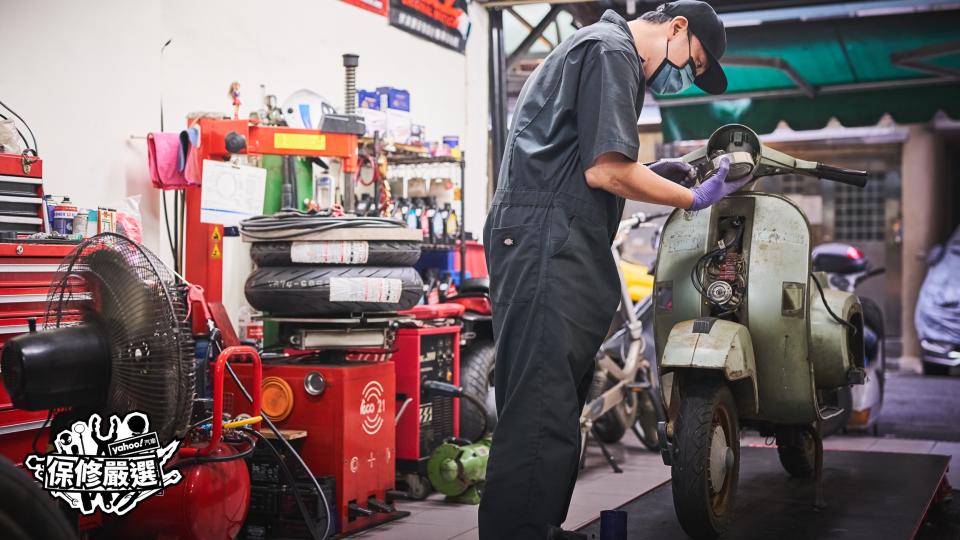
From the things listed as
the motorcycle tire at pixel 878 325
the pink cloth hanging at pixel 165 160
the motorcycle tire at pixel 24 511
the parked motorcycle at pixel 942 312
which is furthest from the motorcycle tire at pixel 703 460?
the parked motorcycle at pixel 942 312

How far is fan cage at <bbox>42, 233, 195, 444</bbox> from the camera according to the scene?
2438 mm

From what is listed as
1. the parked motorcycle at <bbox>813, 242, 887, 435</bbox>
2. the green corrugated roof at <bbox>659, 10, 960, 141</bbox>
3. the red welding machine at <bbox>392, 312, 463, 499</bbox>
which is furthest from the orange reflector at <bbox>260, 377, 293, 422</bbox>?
the green corrugated roof at <bbox>659, 10, 960, 141</bbox>

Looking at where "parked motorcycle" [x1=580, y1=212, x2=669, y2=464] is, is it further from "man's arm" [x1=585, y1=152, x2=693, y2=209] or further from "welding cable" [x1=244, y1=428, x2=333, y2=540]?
"man's arm" [x1=585, y1=152, x2=693, y2=209]

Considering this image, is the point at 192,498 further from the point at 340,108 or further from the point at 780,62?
the point at 780,62

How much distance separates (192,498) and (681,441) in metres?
1.48

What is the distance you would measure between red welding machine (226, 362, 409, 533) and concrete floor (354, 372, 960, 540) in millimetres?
138

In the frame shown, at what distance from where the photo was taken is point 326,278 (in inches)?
148

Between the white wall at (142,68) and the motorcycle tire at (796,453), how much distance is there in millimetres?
2602

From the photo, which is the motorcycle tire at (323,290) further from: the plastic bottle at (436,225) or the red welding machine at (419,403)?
the plastic bottle at (436,225)

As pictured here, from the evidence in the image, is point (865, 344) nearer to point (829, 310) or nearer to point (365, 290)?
point (829, 310)

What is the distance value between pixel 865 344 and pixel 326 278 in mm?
3612

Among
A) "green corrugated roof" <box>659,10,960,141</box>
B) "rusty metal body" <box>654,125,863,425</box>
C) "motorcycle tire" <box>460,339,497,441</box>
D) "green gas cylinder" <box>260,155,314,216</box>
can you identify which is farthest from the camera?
"green corrugated roof" <box>659,10,960,141</box>

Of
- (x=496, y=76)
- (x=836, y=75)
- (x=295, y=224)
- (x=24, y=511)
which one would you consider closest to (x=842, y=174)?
(x=295, y=224)

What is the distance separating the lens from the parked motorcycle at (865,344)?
605cm
